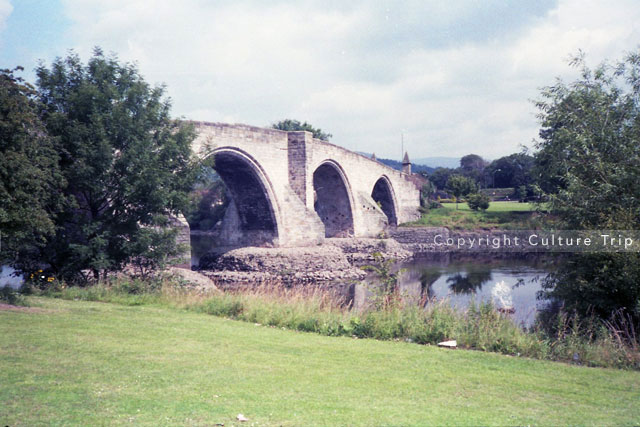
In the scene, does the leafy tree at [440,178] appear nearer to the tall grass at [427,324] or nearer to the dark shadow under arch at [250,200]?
the dark shadow under arch at [250,200]

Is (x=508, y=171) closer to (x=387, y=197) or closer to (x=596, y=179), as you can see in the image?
(x=387, y=197)

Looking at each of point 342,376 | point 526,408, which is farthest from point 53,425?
point 526,408

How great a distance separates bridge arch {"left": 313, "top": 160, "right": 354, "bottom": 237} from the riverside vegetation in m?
20.9

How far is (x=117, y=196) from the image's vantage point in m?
11.2

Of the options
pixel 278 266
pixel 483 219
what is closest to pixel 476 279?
pixel 278 266

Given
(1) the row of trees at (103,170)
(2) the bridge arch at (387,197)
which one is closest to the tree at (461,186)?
→ (2) the bridge arch at (387,197)

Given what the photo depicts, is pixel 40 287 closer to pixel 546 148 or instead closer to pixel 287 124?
pixel 546 148

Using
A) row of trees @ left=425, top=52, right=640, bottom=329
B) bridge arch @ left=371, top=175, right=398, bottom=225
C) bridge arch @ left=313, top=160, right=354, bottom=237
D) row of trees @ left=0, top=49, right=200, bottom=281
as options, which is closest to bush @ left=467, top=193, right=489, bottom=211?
bridge arch @ left=371, top=175, right=398, bottom=225

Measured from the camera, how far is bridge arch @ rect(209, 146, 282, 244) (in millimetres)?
20953

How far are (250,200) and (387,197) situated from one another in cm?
1974

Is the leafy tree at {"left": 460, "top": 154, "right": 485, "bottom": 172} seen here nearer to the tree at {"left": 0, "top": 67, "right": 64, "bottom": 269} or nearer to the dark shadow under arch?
the dark shadow under arch

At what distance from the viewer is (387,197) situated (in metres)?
40.2

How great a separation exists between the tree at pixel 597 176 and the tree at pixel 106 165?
8218 mm

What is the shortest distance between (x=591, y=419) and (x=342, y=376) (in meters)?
2.08
